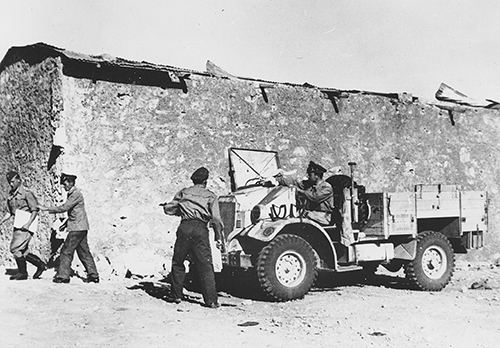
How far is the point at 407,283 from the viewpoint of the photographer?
402 inches

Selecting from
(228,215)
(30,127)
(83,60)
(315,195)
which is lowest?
(228,215)

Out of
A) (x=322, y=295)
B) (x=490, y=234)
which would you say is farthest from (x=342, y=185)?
(x=490, y=234)

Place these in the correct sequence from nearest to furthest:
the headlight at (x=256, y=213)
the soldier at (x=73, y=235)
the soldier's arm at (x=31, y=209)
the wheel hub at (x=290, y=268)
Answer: the wheel hub at (x=290, y=268)
the soldier at (x=73, y=235)
the soldier's arm at (x=31, y=209)
the headlight at (x=256, y=213)

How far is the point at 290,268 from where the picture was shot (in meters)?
8.68

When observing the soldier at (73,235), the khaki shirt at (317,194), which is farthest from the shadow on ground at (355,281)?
the soldier at (73,235)

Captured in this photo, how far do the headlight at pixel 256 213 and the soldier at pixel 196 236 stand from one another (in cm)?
127

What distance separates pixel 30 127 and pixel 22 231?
8.34 feet

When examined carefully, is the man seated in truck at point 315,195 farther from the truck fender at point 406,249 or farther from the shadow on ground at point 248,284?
the truck fender at point 406,249

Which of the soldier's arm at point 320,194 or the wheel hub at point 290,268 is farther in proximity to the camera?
the soldier's arm at point 320,194

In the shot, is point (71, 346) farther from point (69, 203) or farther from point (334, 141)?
point (334, 141)

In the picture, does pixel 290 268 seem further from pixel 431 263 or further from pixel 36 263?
pixel 36 263

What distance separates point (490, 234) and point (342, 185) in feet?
23.4

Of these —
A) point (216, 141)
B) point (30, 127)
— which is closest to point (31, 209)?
point (30, 127)

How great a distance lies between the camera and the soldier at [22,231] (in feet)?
28.6
